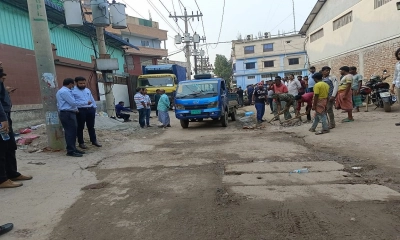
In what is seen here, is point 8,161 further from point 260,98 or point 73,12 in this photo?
point 73,12

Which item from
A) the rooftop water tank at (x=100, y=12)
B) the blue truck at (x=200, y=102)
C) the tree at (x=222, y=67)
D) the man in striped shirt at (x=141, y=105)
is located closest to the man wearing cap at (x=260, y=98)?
the blue truck at (x=200, y=102)

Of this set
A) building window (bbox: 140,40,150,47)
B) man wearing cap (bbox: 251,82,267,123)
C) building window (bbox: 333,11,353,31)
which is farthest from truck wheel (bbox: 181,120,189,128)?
building window (bbox: 140,40,150,47)

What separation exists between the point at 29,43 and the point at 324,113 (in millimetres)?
10258

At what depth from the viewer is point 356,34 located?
15.0 meters

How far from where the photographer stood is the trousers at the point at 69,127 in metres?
6.06

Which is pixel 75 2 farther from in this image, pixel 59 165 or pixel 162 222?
pixel 162 222

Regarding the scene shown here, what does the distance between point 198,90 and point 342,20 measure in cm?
1118

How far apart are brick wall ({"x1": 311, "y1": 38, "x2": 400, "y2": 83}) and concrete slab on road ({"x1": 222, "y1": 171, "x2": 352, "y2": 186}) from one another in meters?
10.1

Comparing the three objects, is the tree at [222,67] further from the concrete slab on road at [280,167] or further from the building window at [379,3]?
the concrete slab on road at [280,167]

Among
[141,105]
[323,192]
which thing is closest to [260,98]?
[141,105]

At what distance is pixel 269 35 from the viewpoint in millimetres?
47719

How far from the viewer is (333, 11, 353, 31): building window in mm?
15659

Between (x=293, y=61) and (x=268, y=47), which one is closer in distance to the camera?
(x=293, y=61)

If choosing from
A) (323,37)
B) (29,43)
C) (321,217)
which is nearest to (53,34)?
(29,43)
